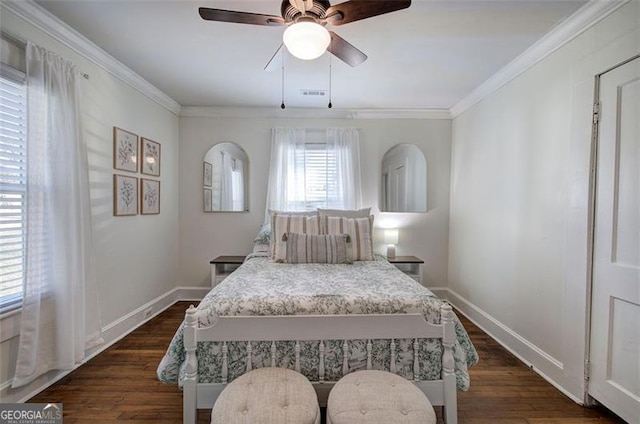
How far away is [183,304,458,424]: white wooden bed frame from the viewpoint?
1611 mm

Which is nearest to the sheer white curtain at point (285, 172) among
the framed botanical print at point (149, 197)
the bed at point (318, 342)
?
the framed botanical print at point (149, 197)

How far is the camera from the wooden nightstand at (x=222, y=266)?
3361 mm

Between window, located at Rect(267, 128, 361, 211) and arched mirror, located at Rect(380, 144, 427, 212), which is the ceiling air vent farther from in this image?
arched mirror, located at Rect(380, 144, 427, 212)

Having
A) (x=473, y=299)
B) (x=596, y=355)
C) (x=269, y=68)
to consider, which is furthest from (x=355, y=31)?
(x=473, y=299)

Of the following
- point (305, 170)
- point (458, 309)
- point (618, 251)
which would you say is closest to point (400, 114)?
point (305, 170)

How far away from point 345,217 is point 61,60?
2.60 m

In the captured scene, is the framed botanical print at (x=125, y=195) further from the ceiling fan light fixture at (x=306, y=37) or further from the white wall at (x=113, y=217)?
the ceiling fan light fixture at (x=306, y=37)

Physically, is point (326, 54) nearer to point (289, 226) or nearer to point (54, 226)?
point (289, 226)

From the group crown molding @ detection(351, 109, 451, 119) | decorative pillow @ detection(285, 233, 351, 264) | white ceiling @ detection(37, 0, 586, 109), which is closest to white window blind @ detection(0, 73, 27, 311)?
white ceiling @ detection(37, 0, 586, 109)

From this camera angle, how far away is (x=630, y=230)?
5.40 feet

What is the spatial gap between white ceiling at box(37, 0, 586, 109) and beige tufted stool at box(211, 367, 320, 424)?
83.4 inches

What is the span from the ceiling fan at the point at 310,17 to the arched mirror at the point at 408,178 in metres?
2.46

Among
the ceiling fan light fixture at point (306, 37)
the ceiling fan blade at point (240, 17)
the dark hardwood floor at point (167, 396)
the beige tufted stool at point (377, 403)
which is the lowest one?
the dark hardwood floor at point (167, 396)

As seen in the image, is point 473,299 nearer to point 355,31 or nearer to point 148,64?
point 355,31
